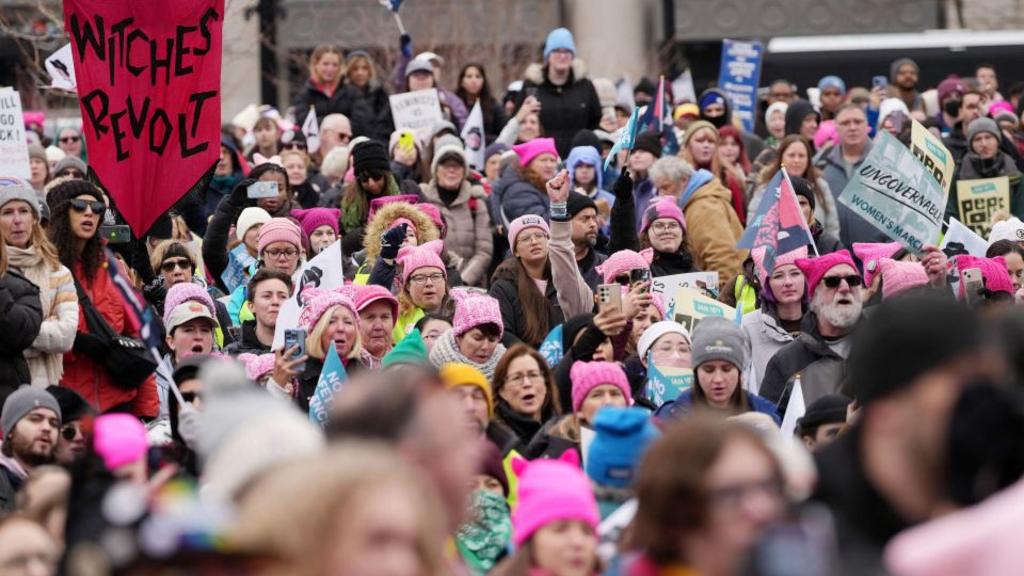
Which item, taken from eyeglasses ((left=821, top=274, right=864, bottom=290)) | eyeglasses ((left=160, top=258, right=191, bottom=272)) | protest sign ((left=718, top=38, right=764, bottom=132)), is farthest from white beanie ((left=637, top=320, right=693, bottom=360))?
protest sign ((left=718, top=38, right=764, bottom=132))

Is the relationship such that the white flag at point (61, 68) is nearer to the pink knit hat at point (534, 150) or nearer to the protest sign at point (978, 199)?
the pink knit hat at point (534, 150)

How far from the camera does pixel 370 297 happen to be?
11.0 meters

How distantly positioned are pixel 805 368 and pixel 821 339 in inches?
12.1

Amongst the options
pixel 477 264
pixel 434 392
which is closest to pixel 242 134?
pixel 477 264

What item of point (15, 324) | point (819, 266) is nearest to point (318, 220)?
point (819, 266)

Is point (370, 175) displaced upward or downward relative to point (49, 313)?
upward

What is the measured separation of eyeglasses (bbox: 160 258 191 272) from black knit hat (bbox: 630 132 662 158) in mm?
4178

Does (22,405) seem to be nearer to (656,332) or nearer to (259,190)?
(656,332)

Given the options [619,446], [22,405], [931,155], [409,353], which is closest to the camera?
[619,446]

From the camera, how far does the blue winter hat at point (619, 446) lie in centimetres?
716

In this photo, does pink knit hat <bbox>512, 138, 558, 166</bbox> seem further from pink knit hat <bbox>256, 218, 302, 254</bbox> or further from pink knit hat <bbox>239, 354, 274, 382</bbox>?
pink knit hat <bbox>239, 354, 274, 382</bbox>

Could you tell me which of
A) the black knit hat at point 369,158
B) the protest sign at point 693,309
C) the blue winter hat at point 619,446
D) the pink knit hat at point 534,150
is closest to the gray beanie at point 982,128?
the pink knit hat at point 534,150

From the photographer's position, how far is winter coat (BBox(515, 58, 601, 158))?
17.5 meters

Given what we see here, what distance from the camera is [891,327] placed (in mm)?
4465
